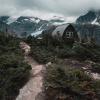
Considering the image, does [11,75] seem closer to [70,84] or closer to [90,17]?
[70,84]

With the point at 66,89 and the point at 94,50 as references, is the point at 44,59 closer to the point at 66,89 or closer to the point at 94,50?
the point at 94,50

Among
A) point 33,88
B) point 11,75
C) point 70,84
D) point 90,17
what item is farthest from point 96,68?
point 90,17

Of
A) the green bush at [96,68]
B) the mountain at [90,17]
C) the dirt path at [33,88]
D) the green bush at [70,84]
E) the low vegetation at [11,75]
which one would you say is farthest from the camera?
the mountain at [90,17]

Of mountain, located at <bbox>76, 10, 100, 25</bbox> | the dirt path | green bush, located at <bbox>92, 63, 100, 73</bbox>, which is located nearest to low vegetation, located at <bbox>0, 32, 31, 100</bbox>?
the dirt path

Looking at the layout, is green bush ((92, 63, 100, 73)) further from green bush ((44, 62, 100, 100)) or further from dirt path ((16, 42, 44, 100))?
dirt path ((16, 42, 44, 100))

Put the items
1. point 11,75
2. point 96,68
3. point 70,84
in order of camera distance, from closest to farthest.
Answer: point 70,84
point 11,75
point 96,68

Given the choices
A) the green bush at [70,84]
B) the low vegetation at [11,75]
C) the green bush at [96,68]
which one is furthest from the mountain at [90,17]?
the green bush at [70,84]

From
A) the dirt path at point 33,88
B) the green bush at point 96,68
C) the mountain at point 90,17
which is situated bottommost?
the dirt path at point 33,88

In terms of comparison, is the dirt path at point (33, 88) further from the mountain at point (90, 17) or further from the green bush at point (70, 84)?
the mountain at point (90, 17)

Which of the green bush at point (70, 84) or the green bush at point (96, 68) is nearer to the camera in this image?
the green bush at point (70, 84)

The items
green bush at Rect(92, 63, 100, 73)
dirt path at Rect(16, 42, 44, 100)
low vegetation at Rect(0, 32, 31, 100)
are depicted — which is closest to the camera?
dirt path at Rect(16, 42, 44, 100)

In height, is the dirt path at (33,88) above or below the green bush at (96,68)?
below

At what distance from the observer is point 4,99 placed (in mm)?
16000

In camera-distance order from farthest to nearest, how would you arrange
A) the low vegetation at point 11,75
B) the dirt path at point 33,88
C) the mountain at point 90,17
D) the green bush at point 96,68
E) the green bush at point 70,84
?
the mountain at point 90,17, the green bush at point 96,68, the low vegetation at point 11,75, the dirt path at point 33,88, the green bush at point 70,84
